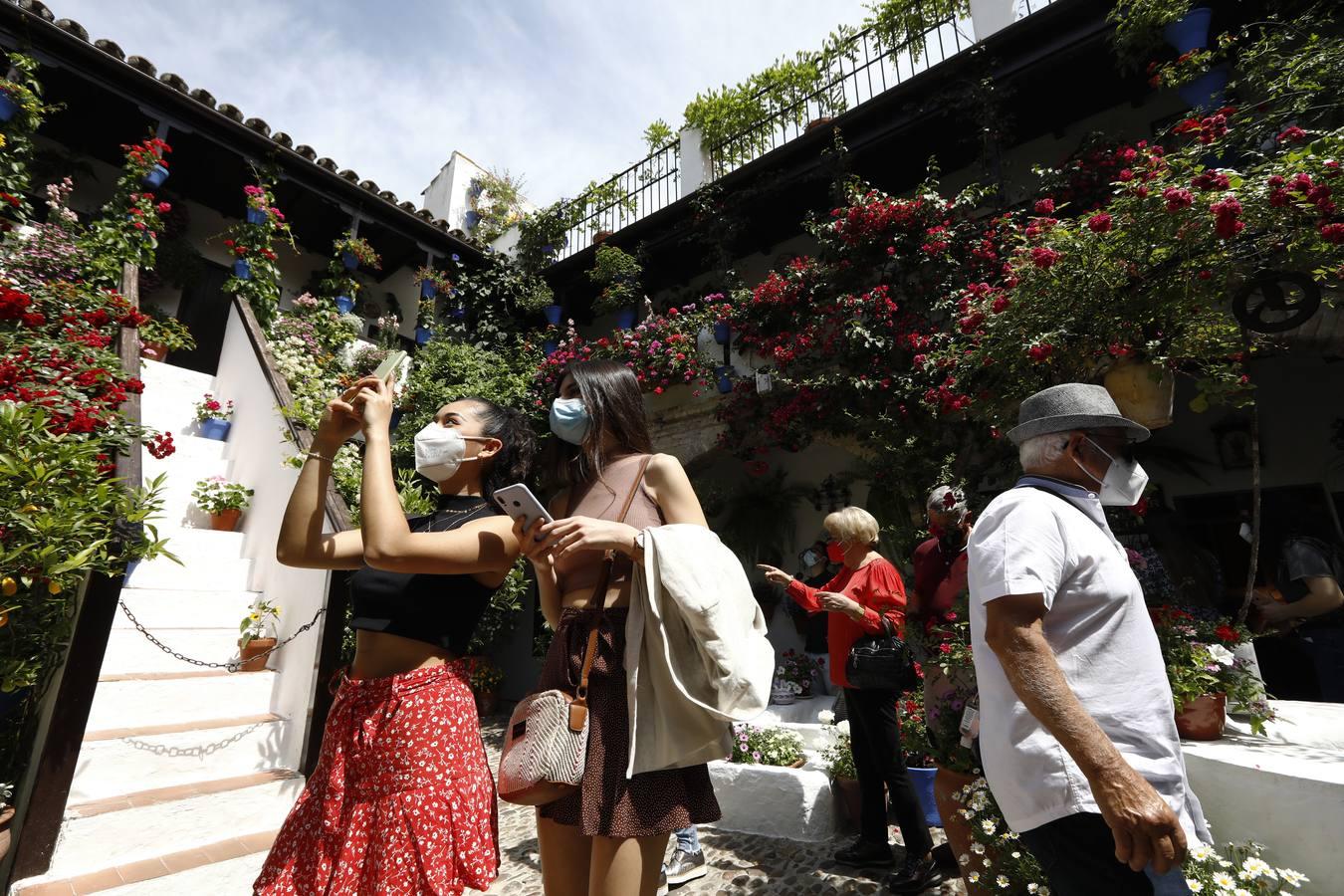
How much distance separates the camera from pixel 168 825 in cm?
287

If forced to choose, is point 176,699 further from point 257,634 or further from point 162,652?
point 257,634

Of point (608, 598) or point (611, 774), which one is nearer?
point (611, 774)

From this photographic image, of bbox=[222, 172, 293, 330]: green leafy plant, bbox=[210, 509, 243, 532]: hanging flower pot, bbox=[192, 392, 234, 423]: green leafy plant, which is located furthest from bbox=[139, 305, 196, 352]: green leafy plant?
bbox=[210, 509, 243, 532]: hanging flower pot

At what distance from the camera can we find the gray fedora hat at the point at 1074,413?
161 cm

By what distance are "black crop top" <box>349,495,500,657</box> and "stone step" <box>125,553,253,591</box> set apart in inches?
A: 135

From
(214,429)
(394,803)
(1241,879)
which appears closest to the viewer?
(394,803)

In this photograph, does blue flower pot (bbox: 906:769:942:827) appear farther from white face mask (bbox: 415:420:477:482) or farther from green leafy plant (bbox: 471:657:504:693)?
green leafy plant (bbox: 471:657:504:693)

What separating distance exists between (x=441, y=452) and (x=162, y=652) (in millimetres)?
3348

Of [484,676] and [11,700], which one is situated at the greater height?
[11,700]

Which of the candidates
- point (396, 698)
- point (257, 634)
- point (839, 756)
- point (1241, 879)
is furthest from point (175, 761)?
point (1241, 879)

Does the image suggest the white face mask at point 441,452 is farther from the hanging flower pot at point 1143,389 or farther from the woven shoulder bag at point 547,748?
the hanging flower pot at point 1143,389

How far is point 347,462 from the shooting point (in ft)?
18.8

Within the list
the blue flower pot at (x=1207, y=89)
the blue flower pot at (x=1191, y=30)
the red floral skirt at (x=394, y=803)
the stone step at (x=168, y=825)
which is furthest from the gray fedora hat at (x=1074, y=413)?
the blue flower pot at (x=1191, y=30)

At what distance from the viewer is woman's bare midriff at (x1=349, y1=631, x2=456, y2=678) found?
5.13ft
